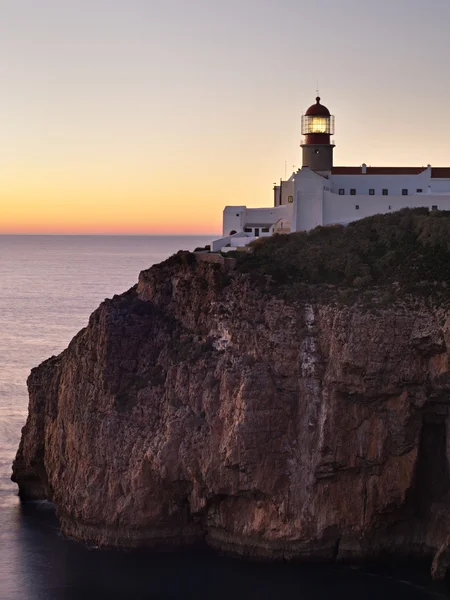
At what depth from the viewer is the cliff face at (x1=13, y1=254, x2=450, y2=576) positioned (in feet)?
119

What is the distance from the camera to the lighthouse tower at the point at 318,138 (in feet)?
176

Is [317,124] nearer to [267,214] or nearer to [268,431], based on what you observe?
[267,214]

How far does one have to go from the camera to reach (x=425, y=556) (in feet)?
121

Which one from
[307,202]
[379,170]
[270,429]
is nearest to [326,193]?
[307,202]

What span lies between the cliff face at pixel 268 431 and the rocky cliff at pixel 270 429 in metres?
0.04

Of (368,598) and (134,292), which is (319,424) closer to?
(368,598)

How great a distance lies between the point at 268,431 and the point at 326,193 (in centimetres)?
1655

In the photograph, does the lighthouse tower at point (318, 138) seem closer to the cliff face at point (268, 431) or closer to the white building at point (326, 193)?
the white building at point (326, 193)

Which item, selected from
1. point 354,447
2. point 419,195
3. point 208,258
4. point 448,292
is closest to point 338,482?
point 354,447

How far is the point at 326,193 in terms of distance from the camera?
1993 inches

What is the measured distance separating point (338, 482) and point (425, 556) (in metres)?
3.61

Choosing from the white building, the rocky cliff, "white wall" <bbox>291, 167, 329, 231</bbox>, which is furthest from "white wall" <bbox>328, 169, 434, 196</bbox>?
the rocky cliff

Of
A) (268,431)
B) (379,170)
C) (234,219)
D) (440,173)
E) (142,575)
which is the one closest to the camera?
(142,575)

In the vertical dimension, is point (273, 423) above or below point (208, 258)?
below
